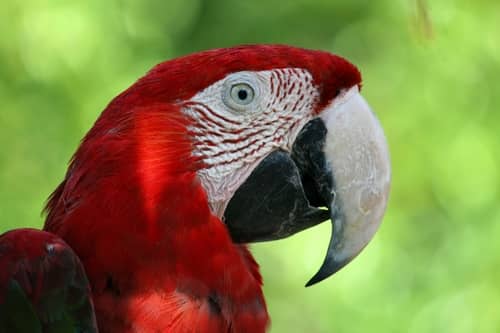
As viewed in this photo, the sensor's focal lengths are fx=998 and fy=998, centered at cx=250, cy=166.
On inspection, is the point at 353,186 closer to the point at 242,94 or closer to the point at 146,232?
the point at 242,94

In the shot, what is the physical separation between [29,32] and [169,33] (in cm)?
62

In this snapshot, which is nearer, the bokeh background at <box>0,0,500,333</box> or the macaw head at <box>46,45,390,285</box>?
the macaw head at <box>46,45,390,285</box>

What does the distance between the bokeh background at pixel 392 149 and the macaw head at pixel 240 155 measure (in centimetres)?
117

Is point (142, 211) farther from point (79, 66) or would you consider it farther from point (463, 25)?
point (463, 25)

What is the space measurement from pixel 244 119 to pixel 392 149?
1.53 metres

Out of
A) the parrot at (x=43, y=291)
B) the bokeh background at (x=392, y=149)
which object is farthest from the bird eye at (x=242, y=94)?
the bokeh background at (x=392, y=149)

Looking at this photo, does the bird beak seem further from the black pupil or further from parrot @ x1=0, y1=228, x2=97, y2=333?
parrot @ x1=0, y1=228, x2=97, y2=333

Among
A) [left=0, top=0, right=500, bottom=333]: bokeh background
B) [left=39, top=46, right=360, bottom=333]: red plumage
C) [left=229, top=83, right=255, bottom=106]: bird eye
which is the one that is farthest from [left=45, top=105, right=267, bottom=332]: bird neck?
[left=0, top=0, right=500, bottom=333]: bokeh background

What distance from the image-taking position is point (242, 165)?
6.27 feet

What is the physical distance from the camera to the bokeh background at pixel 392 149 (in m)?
3.09

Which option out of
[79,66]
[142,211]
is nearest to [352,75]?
[142,211]

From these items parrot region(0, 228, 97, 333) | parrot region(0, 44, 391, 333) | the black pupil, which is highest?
the black pupil

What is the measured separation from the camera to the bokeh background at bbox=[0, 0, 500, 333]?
3092 millimetres

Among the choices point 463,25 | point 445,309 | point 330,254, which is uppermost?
point 463,25
